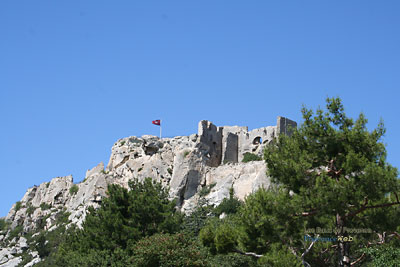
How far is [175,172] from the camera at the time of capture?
53.6 metres

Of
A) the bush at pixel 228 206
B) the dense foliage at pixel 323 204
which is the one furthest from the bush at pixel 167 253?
the bush at pixel 228 206

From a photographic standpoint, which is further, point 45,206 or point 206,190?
point 45,206

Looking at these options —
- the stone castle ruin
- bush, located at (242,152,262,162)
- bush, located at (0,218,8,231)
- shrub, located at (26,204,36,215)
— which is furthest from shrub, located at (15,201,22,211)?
bush, located at (242,152,262,162)

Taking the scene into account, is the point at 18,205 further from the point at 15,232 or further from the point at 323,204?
the point at 323,204

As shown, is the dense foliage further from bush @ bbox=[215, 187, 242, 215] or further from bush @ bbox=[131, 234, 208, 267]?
bush @ bbox=[215, 187, 242, 215]

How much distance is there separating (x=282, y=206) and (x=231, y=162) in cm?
3619

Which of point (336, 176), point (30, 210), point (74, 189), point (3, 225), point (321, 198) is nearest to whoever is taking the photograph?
point (321, 198)

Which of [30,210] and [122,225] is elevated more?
[30,210]

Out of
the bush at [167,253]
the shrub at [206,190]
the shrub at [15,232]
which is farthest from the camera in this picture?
the shrub at [15,232]

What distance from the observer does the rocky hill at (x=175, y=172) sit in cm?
5160

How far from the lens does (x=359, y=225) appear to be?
20656 millimetres

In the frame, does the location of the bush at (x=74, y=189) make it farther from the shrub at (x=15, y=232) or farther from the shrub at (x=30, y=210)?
the shrub at (x=15, y=232)

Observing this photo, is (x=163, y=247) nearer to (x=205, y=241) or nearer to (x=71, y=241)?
(x=205, y=241)

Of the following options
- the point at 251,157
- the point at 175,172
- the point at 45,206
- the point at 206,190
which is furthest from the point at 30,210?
the point at 251,157
